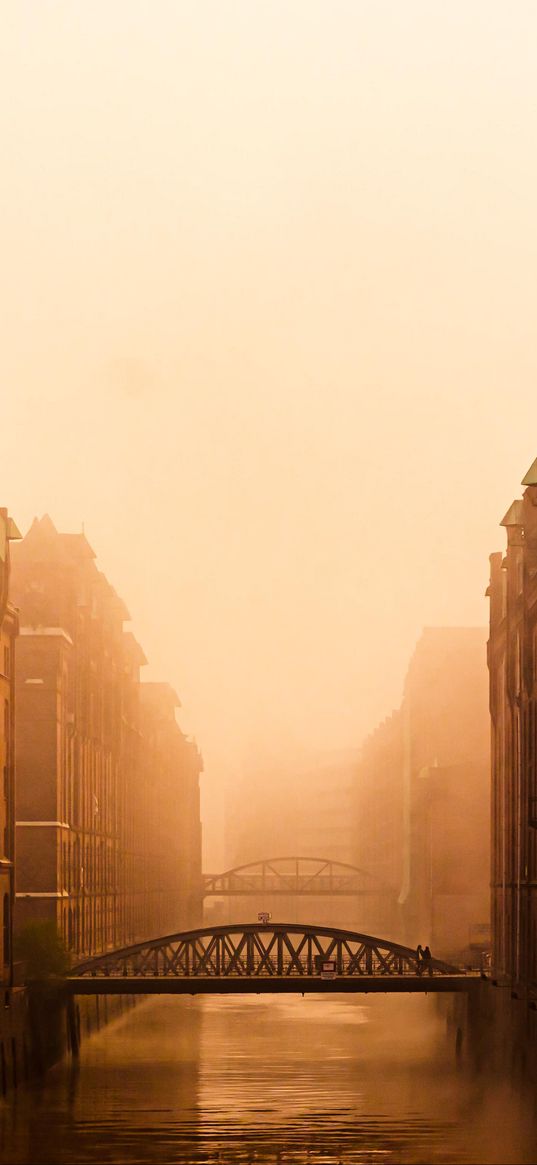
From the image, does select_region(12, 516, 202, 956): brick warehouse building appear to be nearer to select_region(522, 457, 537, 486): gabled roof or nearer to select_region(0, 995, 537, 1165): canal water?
select_region(0, 995, 537, 1165): canal water

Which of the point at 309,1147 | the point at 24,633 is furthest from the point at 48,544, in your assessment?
the point at 309,1147

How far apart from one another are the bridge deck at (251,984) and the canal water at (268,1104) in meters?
2.93

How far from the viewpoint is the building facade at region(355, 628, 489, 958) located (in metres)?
114

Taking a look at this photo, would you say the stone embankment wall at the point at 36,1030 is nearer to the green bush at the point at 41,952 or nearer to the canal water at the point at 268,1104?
the canal water at the point at 268,1104

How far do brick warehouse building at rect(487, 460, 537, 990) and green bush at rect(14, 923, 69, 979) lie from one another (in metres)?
18.1

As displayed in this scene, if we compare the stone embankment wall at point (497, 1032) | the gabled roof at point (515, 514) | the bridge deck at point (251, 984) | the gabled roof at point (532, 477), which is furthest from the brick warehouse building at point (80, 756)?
the gabled roof at point (532, 477)

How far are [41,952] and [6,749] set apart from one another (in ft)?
35.5

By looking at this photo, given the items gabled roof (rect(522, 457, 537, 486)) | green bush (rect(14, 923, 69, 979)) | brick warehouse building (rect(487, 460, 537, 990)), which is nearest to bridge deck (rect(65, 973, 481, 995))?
green bush (rect(14, 923, 69, 979))

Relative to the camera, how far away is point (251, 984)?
273ft

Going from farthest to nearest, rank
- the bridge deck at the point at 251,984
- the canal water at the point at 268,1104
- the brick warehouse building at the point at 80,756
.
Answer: the brick warehouse building at the point at 80,756
the bridge deck at the point at 251,984
the canal water at the point at 268,1104

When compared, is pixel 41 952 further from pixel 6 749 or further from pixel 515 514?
pixel 515 514

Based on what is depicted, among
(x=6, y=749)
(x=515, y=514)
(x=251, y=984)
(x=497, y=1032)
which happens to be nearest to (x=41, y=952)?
(x=251, y=984)

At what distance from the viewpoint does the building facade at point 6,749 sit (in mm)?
74125

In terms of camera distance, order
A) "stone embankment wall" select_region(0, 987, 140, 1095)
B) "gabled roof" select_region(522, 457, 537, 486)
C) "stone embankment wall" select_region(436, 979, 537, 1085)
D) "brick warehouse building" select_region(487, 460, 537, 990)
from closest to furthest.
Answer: "stone embankment wall" select_region(436, 979, 537, 1085) → "gabled roof" select_region(522, 457, 537, 486) → "stone embankment wall" select_region(0, 987, 140, 1095) → "brick warehouse building" select_region(487, 460, 537, 990)
